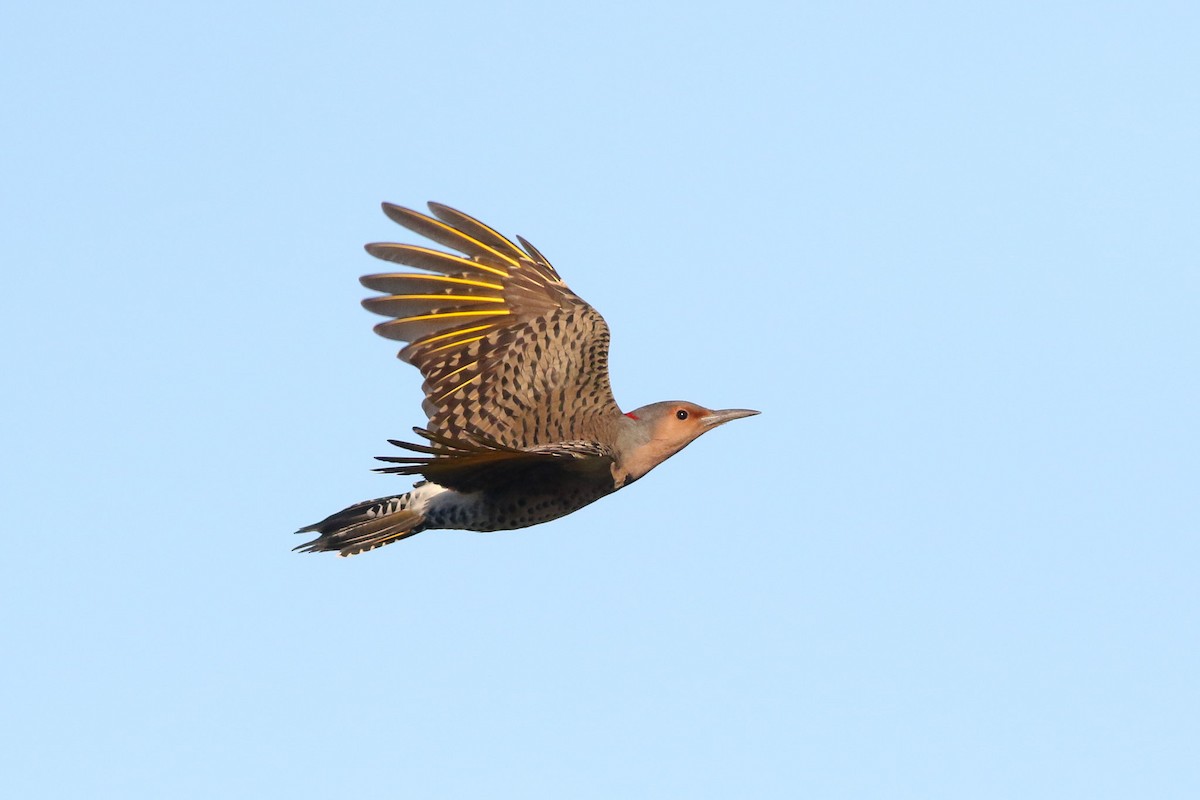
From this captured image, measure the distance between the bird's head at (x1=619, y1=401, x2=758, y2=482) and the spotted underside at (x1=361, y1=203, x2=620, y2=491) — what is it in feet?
0.61

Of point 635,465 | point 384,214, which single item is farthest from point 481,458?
point 384,214

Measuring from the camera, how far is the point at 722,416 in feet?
42.0

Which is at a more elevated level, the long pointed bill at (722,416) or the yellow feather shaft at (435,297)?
the yellow feather shaft at (435,297)

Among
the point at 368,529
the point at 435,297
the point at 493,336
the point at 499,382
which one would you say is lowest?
the point at 368,529

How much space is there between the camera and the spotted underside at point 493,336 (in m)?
12.4

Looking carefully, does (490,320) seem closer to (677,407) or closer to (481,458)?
(677,407)

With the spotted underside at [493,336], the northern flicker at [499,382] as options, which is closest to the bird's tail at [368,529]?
the northern flicker at [499,382]

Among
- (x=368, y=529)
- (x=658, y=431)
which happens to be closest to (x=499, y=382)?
(x=658, y=431)

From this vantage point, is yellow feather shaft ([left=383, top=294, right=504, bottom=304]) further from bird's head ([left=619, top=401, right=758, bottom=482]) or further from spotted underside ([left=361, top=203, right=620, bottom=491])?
bird's head ([left=619, top=401, right=758, bottom=482])

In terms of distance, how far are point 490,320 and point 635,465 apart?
5.29ft

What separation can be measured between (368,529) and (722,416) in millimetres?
2880

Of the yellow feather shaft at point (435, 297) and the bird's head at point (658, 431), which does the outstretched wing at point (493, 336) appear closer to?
the yellow feather shaft at point (435, 297)

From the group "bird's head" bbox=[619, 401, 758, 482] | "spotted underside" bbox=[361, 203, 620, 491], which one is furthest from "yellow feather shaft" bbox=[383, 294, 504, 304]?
"bird's head" bbox=[619, 401, 758, 482]

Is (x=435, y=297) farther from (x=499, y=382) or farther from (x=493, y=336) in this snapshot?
(x=499, y=382)
